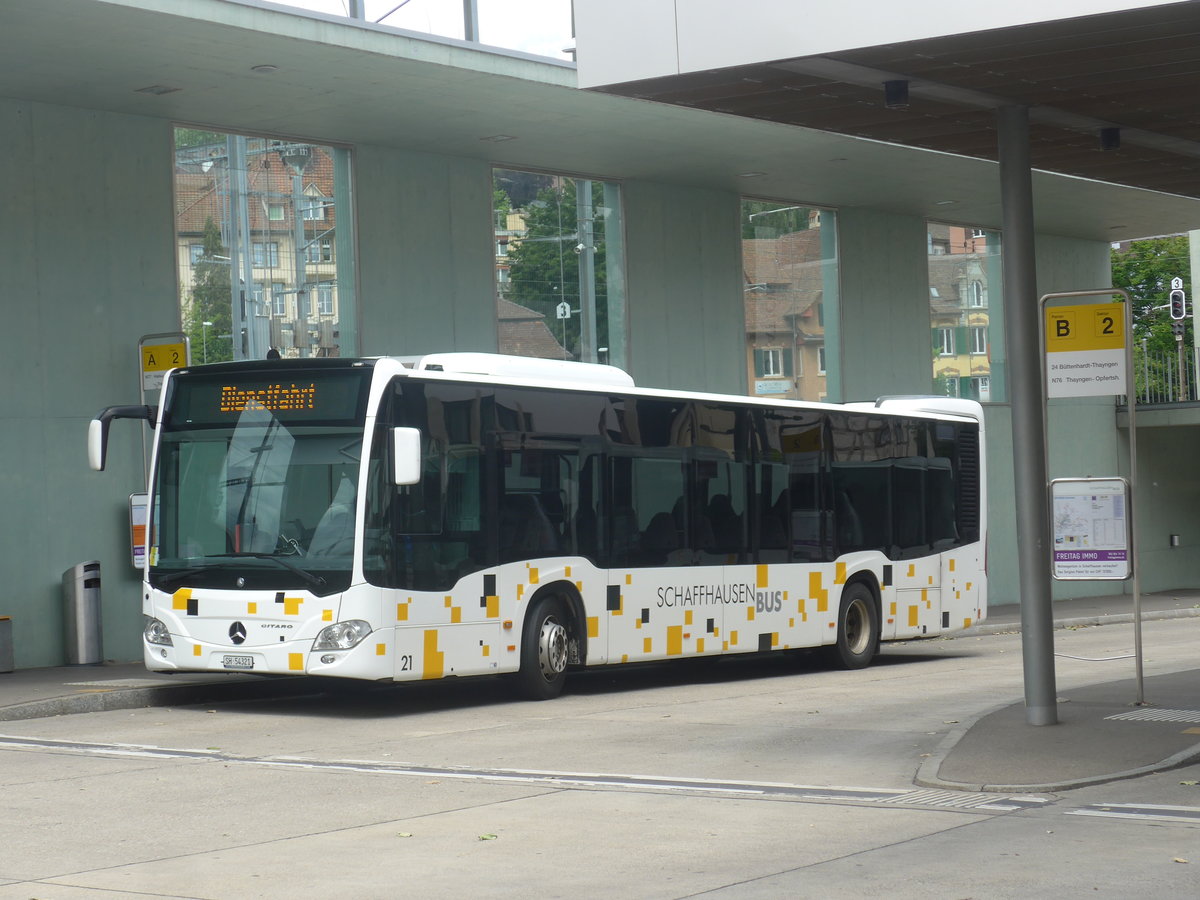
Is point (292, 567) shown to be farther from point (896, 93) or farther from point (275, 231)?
point (275, 231)

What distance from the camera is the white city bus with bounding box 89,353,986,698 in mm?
14195

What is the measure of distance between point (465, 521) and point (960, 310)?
2059 cm

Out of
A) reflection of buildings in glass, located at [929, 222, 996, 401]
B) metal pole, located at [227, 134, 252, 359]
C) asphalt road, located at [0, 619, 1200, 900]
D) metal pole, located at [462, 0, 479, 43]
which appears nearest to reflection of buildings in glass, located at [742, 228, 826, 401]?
reflection of buildings in glass, located at [929, 222, 996, 401]

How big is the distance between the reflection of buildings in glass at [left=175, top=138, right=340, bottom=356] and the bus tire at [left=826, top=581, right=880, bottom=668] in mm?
7311

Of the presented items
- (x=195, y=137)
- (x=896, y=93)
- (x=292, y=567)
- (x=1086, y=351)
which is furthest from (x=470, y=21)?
(x=1086, y=351)

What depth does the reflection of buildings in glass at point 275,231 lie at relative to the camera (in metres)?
20.5

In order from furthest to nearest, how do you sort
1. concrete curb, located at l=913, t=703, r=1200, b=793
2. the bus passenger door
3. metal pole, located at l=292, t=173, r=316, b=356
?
1. metal pole, located at l=292, t=173, r=316, b=356
2. the bus passenger door
3. concrete curb, located at l=913, t=703, r=1200, b=793

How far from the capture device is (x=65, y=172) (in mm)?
19266

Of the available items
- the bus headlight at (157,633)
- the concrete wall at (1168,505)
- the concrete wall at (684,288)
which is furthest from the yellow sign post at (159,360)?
the concrete wall at (1168,505)

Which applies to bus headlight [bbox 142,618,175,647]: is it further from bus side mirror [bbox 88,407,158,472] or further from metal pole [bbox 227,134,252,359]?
metal pole [bbox 227,134,252,359]

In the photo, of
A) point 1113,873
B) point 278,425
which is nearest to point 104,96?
point 278,425

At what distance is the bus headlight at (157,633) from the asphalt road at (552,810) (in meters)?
0.66

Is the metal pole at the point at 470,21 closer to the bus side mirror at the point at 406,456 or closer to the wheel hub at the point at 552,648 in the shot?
the bus side mirror at the point at 406,456

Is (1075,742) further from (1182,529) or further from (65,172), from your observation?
(1182,529)
